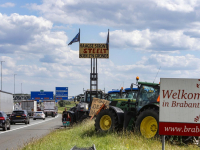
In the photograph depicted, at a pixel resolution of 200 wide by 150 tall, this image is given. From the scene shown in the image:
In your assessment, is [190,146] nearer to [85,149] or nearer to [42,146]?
[85,149]

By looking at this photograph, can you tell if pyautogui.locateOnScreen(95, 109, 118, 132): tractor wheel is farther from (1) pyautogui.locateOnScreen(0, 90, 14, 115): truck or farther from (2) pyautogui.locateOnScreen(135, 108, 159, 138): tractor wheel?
(1) pyautogui.locateOnScreen(0, 90, 14, 115): truck

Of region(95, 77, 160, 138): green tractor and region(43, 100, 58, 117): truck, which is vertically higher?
region(95, 77, 160, 138): green tractor

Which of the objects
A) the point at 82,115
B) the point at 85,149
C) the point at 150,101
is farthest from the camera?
the point at 82,115

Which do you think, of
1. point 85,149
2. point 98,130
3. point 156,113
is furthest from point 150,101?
point 85,149

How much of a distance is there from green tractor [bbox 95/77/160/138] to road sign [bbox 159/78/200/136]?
5.59m

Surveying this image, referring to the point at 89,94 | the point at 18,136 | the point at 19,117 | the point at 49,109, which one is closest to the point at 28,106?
the point at 49,109

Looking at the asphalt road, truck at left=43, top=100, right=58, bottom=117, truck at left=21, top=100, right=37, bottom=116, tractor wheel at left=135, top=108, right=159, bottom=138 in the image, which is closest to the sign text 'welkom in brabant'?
the asphalt road

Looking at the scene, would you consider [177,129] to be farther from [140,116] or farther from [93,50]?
[93,50]

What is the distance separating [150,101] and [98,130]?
2.97 metres

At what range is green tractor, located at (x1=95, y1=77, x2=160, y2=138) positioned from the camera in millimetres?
14832

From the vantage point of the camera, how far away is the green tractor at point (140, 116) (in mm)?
14832

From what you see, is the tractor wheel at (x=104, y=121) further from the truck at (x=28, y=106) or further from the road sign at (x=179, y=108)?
the truck at (x=28, y=106)

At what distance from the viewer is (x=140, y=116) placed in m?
15.1

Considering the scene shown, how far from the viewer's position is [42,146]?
43.9ft
